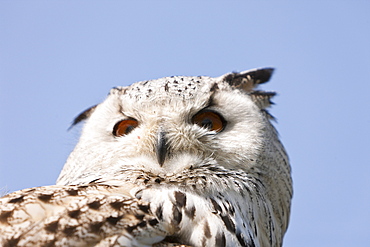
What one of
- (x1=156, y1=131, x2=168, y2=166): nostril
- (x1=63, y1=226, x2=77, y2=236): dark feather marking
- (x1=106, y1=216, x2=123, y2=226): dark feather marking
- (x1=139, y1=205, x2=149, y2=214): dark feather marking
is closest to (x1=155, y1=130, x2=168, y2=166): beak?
(x1=156, y1=131, x2=168, y2=166): nostril

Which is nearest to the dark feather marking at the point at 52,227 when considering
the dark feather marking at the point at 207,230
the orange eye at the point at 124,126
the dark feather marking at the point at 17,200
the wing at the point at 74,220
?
the wing at the point at 74,220

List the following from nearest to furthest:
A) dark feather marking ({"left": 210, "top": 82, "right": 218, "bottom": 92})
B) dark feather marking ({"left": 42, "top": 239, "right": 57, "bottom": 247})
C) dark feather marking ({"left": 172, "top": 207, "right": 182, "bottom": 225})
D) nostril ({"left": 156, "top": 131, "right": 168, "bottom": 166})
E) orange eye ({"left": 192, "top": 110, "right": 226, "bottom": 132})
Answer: dark feather marking ({"left": 42, "top": 239, "right": 57, "bottom": 247}) < dark feather marking ({"left": 172, "top": 207, "right": 182, "bottom": 225}) < nostril ({"left": 156, "top": 131, "right": 168, "bottom": 166}) < orange eye ({"left": 192, "top": 110, "right": 226, "bottom": 132}) < dark feather marking ({"left": 210, "top": 82, "right": 218, "bottom": 92})

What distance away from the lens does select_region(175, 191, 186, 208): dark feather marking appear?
7.88ft

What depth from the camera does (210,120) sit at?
10.4ft

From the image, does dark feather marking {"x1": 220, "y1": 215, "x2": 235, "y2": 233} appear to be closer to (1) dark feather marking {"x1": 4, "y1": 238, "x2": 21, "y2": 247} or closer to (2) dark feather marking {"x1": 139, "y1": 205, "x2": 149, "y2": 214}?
(2) dark feather marking {"x1": 139, "y1": 205, "x2": 149, "y2": 214}

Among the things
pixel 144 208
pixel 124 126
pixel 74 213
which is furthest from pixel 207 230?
pixel 124 126

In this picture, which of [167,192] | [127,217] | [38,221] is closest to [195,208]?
[167,192]

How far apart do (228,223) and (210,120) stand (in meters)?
0.87

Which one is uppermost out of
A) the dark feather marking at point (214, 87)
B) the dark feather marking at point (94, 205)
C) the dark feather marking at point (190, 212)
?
the dark feather marking at point (214, 87)

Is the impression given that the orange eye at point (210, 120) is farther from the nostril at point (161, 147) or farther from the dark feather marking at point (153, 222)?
the dark feather marking at point (153, 222)

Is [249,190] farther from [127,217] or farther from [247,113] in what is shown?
[127,217]

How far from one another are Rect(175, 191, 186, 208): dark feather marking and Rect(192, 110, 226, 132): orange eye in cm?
69

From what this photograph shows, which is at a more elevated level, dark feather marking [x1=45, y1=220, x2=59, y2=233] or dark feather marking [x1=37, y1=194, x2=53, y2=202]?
dark feather marking [x1=37, y1=194, x2=53, y2=202]

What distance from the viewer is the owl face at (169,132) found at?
2.88 metres
